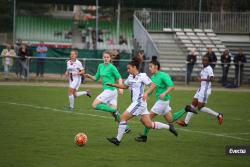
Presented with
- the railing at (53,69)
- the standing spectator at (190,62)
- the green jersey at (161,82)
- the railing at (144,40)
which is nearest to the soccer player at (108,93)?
the green jersey at (161,82)

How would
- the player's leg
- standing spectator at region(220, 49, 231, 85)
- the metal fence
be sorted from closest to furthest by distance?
the player's leg < standing spectator at region(220, 49, 231, 85) < the metal fence

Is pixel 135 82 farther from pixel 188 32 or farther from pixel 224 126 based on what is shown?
pixel 188 32

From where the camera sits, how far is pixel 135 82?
584 inches

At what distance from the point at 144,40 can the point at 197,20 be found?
16.1 ft

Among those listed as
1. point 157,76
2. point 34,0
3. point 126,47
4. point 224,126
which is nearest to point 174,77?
point 126,47

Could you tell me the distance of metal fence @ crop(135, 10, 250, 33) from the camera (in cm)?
4112

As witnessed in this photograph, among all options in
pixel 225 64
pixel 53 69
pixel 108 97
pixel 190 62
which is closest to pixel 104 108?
pixel 108 97

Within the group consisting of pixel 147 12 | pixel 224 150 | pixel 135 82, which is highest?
pixel 147 12

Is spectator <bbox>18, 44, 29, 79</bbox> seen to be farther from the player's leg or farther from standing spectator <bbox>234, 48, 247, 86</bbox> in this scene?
the player's leg

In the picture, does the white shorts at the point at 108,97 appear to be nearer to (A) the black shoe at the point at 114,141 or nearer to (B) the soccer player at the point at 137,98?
(B) the soccer player at the point at 137,98

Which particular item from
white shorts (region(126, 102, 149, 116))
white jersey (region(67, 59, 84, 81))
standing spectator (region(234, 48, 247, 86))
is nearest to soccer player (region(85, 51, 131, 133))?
white shorts (region(126, 102, 149, 116))

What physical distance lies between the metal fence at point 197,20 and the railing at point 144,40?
1.04 meters

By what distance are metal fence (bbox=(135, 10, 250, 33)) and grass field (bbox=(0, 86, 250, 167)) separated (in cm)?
1643

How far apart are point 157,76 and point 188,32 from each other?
2493 cm
